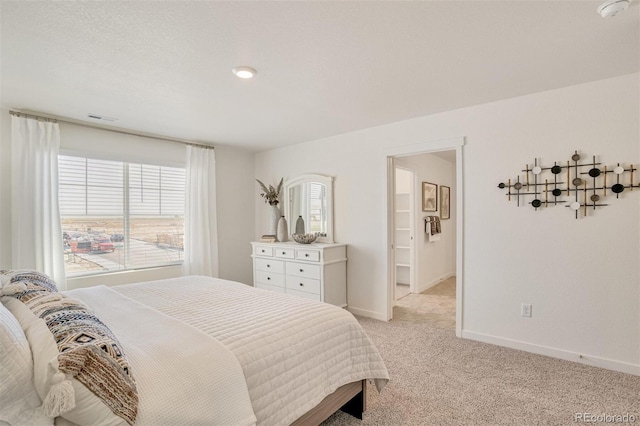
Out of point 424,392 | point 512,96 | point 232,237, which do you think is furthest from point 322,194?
point 424,392

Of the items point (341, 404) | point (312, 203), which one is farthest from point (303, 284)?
point (341, 404)

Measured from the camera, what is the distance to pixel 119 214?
3.88m

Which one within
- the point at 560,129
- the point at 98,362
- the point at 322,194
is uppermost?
the point at 560,129

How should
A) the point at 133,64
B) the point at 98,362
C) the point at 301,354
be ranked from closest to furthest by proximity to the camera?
the point at 98,362
the point at 301,354
the point at 133,64

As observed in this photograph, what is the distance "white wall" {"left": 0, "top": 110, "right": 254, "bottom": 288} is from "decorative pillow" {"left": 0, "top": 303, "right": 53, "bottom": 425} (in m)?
2.92

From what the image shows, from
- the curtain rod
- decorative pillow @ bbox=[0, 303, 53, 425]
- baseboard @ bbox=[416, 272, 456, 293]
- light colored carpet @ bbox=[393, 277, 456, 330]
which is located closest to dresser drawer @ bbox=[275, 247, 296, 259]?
light colored carpet @ bbox=[393, 277, 456, 330]

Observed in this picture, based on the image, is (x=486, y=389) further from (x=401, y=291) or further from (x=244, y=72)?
(x=401, y=291)

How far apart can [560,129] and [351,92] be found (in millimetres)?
1819

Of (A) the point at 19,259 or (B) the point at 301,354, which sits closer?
(B) the point at 301,354

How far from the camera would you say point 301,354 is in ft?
5.24

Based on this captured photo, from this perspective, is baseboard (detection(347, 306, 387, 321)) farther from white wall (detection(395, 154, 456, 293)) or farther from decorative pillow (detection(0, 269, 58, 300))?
decorative pillow (detection(0, 269, 58, 300))

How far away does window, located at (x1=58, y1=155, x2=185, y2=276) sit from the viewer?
3512 millimetres

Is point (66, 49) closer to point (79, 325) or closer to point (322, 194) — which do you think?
point (79, 325)

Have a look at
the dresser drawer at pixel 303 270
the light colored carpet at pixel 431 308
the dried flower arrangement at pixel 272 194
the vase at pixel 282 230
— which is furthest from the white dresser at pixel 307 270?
the light colored carpet at pixel 431 308
